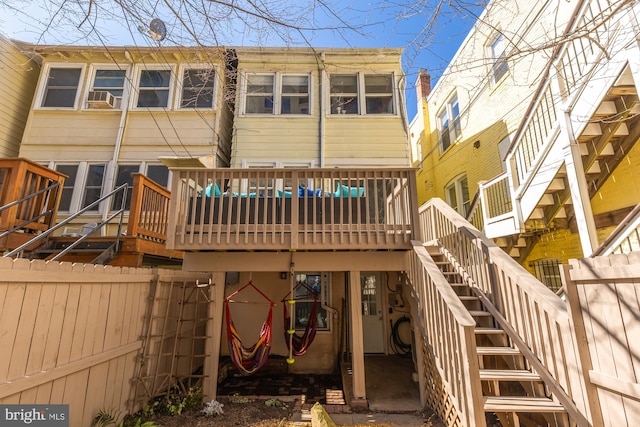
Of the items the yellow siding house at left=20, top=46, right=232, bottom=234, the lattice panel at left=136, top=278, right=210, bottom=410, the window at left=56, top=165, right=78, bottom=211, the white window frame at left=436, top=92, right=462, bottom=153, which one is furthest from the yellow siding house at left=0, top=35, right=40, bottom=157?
the white window frame at left=436, top=92, right=462, bottom=153

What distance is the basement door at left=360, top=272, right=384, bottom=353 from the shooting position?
6.96 m

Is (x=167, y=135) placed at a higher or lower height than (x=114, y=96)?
lower

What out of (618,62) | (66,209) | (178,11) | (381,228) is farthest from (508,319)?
(66,209)

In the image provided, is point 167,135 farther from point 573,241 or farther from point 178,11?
point 573,241

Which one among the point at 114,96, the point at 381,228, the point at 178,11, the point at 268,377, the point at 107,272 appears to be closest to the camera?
the point at 178,11

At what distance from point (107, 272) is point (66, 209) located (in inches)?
217

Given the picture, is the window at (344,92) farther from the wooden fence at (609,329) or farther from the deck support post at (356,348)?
the wooden fence at (609,329)

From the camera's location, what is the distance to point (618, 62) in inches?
135

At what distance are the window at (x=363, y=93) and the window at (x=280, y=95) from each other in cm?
77

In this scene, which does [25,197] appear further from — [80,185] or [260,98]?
[260,98]

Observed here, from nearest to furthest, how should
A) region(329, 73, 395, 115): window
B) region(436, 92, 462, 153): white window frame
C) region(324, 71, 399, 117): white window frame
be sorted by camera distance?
region(324, 71, 399, 117): white window frame < region(329, 73, 395, 115): window < region(436, 92, 462, 153): white window frame

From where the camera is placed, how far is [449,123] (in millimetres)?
9930

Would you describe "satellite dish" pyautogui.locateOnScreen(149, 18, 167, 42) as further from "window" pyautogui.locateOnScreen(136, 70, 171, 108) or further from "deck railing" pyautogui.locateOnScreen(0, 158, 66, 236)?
"window" pyautogui.locateOnScreen(136, 70, 171, 108)

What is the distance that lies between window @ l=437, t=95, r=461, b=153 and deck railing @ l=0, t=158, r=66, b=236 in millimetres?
9867
